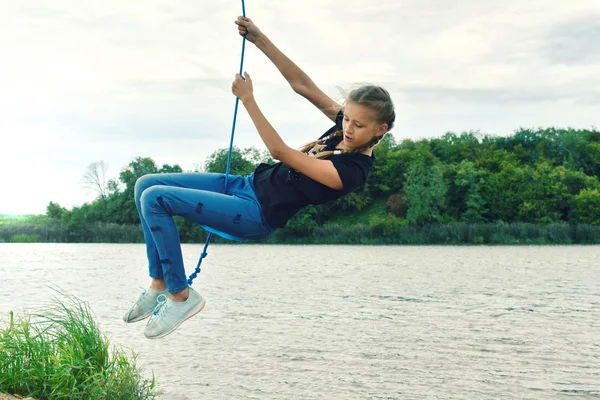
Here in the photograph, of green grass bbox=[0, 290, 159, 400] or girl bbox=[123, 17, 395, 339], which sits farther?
green grass bbox=[0, 290, 159, 400]

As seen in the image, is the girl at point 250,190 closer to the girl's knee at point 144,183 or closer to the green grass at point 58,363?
the girl's knee at point 144,183

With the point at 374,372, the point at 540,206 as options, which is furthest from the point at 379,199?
the point at 374,372

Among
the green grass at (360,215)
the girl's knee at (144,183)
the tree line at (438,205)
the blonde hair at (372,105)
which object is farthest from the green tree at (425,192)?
the girl's knee at (144,183)

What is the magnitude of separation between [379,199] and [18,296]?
2403 inches

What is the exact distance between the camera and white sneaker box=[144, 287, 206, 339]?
5.99 meters

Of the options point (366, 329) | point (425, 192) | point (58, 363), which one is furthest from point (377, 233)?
point (58, 363)

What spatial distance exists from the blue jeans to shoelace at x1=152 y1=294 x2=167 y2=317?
20 cm

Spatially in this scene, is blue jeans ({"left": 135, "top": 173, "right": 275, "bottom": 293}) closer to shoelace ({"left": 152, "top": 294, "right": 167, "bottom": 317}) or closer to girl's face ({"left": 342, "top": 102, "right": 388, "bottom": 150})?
shoelace ({"left": 152, "top": 294, "right": 167, "bottom": 317})

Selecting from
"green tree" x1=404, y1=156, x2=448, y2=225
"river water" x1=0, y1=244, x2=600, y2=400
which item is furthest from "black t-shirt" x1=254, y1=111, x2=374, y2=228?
"green tree" x1=404, y1=156, x2=448, y2=225

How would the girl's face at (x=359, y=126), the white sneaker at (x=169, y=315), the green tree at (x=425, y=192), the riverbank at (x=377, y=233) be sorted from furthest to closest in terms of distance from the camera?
1. the green tree at (x=425, y=192)
2. the riverbank at (x=377, y=233)
3. the white sneaker at (x=169, y=315)
4. the girl's face at (x=359, y=126)

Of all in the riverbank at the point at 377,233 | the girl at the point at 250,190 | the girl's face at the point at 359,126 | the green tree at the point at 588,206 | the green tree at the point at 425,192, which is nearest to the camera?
the girl at the point at 250,190

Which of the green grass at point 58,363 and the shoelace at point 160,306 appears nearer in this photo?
the shoelace at point 160,306

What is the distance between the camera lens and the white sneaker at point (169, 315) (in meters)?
5.99

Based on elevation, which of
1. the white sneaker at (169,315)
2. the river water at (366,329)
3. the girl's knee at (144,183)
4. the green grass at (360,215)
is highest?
the green grass at (360,215)
